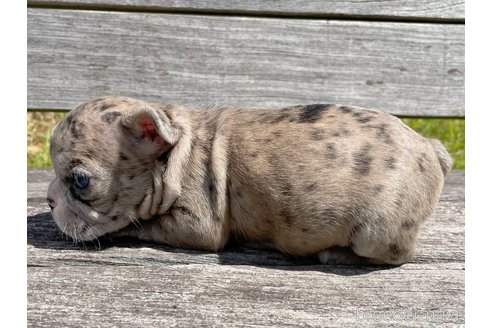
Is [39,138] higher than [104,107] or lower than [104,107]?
lower

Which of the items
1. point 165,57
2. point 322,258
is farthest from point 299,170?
point 165,57

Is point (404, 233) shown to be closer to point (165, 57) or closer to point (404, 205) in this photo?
point (404, 205)

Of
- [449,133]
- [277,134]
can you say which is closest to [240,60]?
[277,134]

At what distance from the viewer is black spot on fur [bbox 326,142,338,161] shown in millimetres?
3496

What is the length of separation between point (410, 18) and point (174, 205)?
2.53 metres

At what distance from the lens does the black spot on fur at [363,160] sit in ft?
11.3

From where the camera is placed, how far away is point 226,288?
337cm

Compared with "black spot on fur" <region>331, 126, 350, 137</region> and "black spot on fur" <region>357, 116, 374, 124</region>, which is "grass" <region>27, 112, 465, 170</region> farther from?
"black spot on fur" <region>331, 126, 350, 137</region>

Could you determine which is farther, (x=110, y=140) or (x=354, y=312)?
(x=110, y=140)

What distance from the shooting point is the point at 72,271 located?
3.50 meters

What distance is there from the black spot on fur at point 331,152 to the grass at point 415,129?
3.06 meters

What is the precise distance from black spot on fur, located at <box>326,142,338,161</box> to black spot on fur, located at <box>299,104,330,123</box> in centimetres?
21

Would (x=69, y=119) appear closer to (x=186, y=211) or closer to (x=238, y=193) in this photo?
(x=186, y=211)

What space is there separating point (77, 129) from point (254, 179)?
94 cm
